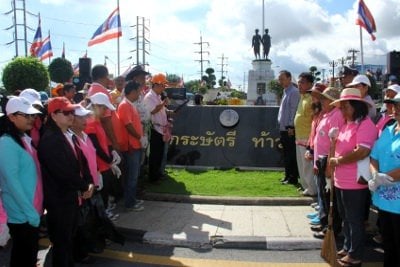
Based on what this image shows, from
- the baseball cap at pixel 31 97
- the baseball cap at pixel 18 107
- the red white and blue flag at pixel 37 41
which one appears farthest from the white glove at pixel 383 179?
the red white and blue flag at pixel 37 41

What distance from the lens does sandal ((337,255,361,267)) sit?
4410 millimetres

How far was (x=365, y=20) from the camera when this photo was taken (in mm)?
17578

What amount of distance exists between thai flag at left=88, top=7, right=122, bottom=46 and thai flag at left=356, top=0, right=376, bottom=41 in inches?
408

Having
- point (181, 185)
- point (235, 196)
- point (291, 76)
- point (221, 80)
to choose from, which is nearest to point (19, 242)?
point (235, 196)

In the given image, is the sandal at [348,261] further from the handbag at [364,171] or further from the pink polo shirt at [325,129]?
the pink polo shirt at [325,129]

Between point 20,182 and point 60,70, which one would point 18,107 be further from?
point 60,70

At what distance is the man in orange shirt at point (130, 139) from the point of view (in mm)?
6441

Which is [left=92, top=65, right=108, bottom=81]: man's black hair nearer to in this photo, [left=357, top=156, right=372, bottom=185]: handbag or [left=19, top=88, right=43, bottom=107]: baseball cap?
[left=19, top=88, right=43, bottom=107]: baseball cap

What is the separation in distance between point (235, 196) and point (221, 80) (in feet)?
285

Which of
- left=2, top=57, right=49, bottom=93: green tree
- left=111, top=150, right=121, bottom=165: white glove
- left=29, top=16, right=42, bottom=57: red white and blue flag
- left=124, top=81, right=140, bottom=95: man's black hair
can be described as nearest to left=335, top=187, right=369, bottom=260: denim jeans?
left=111, top=150, right=121, bottom=165: white glove

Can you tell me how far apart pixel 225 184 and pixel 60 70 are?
27591mm

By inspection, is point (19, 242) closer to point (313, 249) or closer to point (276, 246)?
point (276, 246)

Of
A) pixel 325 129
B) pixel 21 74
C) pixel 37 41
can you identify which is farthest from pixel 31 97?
pixel 37 41

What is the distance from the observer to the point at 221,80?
9300 cm
